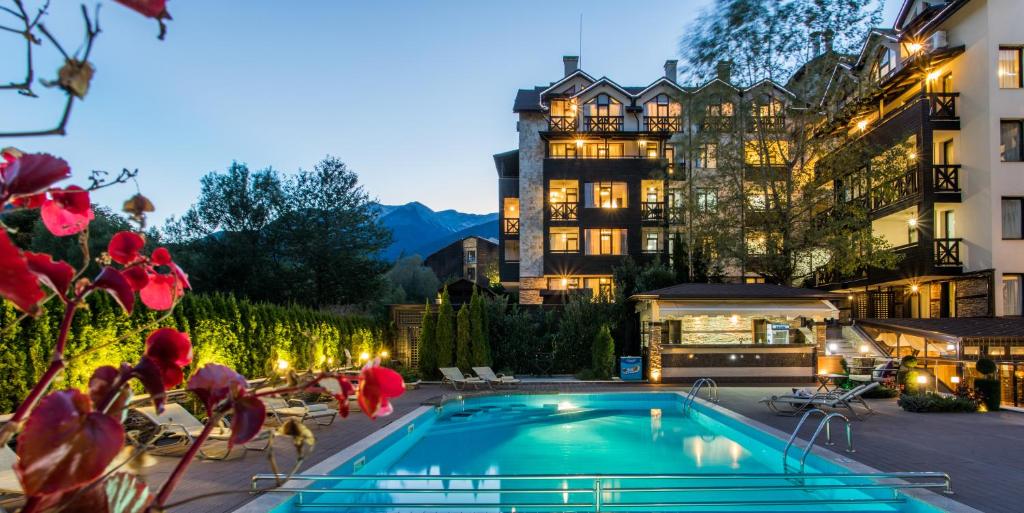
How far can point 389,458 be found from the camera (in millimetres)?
10922

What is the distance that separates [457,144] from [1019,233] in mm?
51523

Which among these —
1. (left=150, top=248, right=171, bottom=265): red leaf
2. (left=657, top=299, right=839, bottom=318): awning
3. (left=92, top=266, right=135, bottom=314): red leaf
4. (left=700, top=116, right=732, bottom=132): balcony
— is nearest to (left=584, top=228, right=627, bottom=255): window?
(left=700, top=116, right=732, bottom=132): balcony

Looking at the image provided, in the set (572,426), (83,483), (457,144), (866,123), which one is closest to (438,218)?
(457,144)

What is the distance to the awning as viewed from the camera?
2103cm

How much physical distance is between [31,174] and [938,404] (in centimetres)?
1639

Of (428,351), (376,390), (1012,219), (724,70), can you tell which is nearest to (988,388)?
(1012,219)

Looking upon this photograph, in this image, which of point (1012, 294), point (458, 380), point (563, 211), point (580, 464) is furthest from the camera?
point (563, 211)

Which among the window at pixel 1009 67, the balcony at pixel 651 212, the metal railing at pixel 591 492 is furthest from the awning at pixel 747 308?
the balcony at pixel 651 212

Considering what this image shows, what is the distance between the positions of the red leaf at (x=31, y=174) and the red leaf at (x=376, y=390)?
0.40 m

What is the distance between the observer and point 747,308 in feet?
69.4

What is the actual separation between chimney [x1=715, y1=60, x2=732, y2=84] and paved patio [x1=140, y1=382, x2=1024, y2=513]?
13.4 metres

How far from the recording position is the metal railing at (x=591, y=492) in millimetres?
6324

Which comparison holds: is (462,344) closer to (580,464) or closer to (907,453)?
(580,464)

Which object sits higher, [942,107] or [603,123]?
[603,123]
